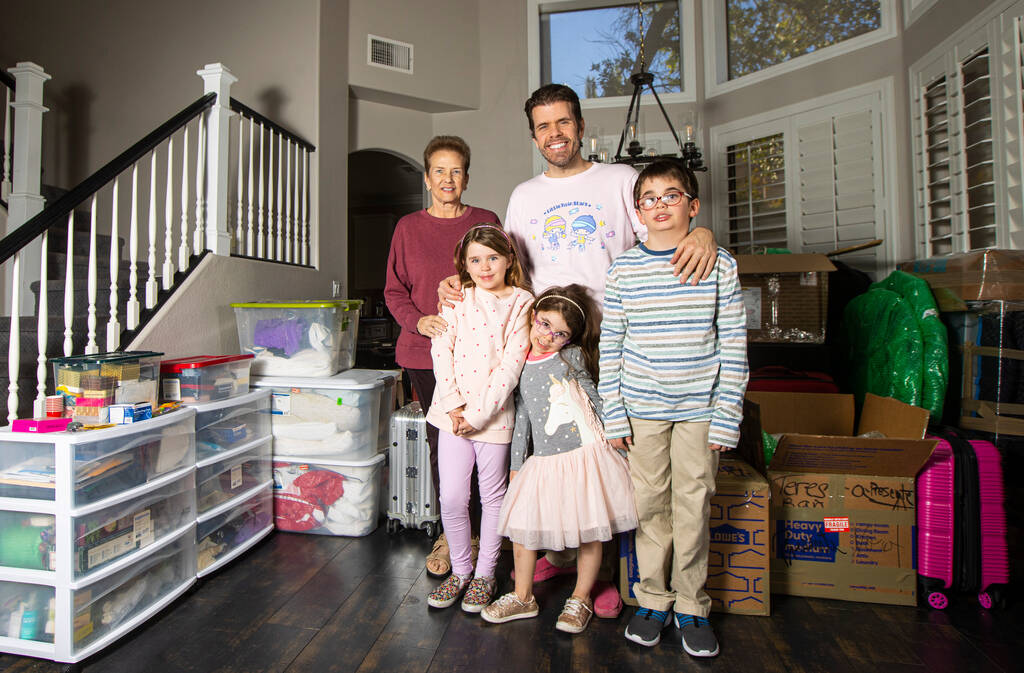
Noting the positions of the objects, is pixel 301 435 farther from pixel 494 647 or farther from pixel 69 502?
pixel 494 647

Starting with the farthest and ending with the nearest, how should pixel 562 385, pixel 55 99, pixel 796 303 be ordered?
pixel 55 99 < pixel 796 303 < pixel 562 385

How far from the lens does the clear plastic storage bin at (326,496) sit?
227 centimetres

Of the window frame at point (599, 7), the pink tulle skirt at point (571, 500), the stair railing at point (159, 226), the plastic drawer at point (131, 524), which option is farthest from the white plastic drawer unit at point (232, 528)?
the window frame at point (599, 7)

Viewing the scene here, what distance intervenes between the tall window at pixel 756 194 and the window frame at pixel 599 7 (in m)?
0.63

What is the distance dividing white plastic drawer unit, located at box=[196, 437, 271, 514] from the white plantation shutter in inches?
128

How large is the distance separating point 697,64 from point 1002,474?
3401 millimetres

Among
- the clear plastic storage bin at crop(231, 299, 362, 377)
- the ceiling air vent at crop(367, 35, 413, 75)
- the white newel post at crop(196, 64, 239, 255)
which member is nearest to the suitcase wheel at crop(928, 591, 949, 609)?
the clear plastic storage bin at crop(231, 299, 362, 377)

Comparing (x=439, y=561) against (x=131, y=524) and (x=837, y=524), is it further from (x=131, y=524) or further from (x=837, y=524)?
(x=837, y=524)

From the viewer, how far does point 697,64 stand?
13.6 ft

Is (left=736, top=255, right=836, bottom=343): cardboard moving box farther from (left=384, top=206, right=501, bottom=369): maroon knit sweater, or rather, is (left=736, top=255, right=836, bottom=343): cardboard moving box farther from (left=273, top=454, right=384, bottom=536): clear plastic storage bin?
(left=273, top=454, right=384, bottom=536): clear plastic storage bin

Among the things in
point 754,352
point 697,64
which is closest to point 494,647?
point 754,352

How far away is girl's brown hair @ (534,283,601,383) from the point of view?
163cm

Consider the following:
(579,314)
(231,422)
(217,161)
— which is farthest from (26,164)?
(579,314)

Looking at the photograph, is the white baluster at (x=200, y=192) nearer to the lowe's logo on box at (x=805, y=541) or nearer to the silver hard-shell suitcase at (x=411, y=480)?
the silver hard-shell suitcase at (x=411, y=480)
